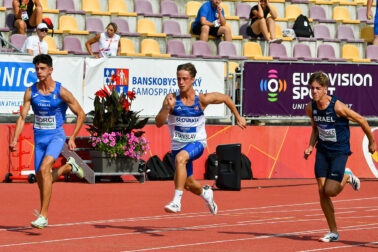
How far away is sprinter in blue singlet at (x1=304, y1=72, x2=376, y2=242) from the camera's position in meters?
9.54

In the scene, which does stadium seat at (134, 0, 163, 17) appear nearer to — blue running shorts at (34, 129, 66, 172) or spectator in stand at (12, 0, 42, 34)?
spectator in stand at (12, 0, 42, 34)

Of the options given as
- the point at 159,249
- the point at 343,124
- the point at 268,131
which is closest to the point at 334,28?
the point at 268,131

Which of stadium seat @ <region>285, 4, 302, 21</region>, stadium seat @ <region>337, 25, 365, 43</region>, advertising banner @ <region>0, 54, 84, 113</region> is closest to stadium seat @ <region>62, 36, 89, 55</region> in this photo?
advertising banner @ <region>0, 54, 84, 113</region>

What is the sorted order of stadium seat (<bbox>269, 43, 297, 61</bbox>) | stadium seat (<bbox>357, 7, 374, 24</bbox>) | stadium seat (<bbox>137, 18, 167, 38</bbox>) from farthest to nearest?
1. stadium seat (<bbox>357, 7, 374, 24</bbox>)
2. stadium seat (<bbox>269, 43, 297, 61</bbox>)
3. stadium seat (<bbox>137, 18, 167, 38</bbox>)

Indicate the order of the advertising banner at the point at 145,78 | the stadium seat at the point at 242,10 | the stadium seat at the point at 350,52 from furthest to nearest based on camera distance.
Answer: the stadium seat at the point at 242,10 < the stadium seat at the point at 350,52 < the advertising banner at the point at 145,78

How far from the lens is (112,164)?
1772cm

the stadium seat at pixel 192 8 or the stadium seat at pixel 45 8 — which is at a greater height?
the stadium seat at pixel 192 8

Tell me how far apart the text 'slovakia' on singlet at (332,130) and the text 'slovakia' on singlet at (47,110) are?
331 centimetres

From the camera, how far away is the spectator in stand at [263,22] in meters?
23.2

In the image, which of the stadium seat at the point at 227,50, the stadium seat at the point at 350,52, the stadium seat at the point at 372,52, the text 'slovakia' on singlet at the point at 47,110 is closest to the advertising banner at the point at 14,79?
the stadium seat at the point at 227,50

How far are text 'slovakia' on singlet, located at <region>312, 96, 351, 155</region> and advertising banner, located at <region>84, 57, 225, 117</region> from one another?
9138 mm

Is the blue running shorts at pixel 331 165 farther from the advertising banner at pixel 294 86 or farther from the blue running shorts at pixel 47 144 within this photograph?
the advertising banner at pixel 294 86

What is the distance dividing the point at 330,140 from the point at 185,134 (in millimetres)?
1954

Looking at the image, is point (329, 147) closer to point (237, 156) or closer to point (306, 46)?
point (237, 156)
